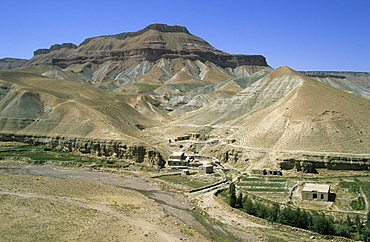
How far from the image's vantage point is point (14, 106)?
8356 cm

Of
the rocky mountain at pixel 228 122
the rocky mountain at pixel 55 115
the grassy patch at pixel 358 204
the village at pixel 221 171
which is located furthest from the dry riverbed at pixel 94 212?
the rocky mountain at pixel 55 115

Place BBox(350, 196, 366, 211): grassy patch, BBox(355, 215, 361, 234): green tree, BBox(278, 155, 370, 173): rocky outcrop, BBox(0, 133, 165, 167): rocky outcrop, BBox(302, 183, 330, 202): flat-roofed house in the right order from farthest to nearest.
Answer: BBox(0, 133, 165, 167): rocky outcrop < BBox(278, 155, 370, 173): rocky outcrop < BBox(302, 183, 330, 202): flat-roofed house < BBox(350, 196, 366, 211): grassy patch < BBox(355, 215, 361, 234): green tree

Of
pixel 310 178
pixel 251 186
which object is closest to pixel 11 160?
pixel 251 186

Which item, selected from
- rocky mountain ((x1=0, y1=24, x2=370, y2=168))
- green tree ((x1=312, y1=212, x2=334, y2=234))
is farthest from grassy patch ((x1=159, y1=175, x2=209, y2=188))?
green tree ((x1=312, y1=212, x2=334, y2=234))

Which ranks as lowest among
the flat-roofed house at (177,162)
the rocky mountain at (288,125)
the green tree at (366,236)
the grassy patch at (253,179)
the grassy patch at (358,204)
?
the green tree at (366,236)

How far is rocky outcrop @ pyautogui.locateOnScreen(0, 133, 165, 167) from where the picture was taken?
6519cm

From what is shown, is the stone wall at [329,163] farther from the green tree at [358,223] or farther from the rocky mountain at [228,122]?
the green tree at [358,223]

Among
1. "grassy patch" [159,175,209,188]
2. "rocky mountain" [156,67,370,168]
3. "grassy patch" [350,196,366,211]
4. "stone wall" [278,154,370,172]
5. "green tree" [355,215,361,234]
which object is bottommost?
"green tree" [355,215,361,234]

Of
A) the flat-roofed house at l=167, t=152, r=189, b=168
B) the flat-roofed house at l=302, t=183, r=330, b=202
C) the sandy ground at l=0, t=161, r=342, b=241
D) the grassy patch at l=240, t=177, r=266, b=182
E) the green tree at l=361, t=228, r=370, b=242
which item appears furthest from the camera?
the flat-roofed house at l=167, t=152, r=189, b=168

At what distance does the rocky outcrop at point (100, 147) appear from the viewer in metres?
65.2

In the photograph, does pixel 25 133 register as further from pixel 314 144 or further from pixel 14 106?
pixel 314 144

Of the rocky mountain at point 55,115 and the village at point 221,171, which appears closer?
the village at point 221,171

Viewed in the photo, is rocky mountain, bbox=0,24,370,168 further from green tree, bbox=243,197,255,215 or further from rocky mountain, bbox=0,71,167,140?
green tree, bbox=243,197,255,215

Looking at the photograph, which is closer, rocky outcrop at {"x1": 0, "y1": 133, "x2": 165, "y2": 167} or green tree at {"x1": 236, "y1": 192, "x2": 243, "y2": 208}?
green tree at {"x1": 236, "y1": 192, "x2": 243, "y2": 208}
